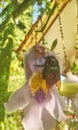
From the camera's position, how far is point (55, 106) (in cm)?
61

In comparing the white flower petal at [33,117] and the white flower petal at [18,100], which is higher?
the white flower petal at [18,100]

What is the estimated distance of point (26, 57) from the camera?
0.62 m

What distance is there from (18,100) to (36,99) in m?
0.03

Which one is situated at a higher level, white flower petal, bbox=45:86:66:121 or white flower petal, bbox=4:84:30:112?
white flower petal, bbox=4:84:30:112

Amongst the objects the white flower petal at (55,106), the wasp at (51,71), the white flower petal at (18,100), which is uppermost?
the wasp at (51,71)

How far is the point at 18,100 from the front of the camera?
584mm

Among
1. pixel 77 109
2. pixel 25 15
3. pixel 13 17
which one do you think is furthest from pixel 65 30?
pixel 77 109

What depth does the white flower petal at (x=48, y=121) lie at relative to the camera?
22.7 inches

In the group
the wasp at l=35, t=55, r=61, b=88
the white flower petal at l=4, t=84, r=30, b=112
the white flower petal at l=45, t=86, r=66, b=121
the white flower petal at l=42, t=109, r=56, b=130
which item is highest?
the wasp at l=35, t=55, r=61, b=88

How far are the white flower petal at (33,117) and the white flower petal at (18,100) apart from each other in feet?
0.03

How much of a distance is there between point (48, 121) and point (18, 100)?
0.05 metres

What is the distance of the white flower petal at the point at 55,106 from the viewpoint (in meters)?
0.59

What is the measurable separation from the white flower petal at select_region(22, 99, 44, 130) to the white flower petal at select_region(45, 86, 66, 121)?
0.02 metres

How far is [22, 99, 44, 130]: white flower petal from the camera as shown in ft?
1.86
